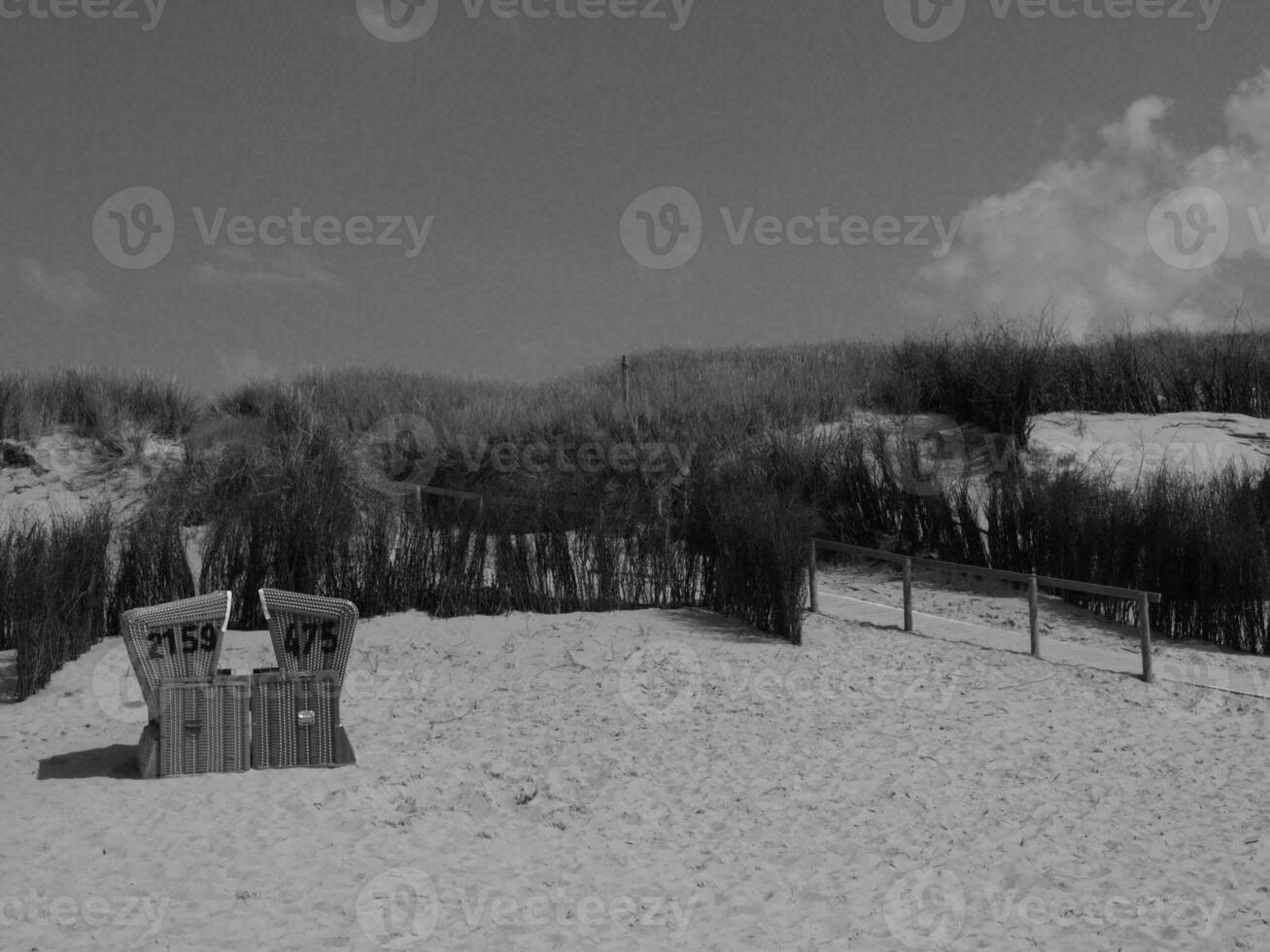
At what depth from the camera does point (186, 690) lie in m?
6.54

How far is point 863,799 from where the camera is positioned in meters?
6.74

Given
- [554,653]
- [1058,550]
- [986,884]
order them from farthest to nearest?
1. [1058,550]
2. [554,653]
3. [986,884]

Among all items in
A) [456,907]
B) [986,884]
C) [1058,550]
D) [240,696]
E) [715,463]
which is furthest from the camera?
[715,463]

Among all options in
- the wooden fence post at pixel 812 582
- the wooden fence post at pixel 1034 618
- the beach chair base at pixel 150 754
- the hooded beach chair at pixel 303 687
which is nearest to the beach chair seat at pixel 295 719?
the hooded beach chair at pixel 303 687

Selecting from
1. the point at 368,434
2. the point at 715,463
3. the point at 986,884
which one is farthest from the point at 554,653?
the point at 368,434

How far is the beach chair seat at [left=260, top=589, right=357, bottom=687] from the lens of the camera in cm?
Result: 676

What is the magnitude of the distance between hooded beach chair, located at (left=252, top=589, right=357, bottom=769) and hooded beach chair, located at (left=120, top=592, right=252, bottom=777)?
0.11 m

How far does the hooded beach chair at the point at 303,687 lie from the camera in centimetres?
672

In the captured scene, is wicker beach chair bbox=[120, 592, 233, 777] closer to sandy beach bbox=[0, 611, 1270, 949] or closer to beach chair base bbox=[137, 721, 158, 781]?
beach chair base bbox=[137, 721, 158, 781]

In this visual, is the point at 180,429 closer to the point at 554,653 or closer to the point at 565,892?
the point at 554,653

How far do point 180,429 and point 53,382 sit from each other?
2031mm

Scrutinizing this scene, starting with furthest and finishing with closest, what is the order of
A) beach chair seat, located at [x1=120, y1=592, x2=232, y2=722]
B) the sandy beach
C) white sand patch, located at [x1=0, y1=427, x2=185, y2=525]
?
white sand patch, located at [x1=0, y1=427, x2=185, y2=525] < beach chair seat, located at [x1=120, y1=592, x2=232, y2=722] < the sandy beach

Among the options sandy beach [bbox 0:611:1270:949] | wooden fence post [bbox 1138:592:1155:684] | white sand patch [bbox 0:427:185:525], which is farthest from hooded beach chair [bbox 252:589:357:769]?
white sand patch [bbox 0:427:185:525]

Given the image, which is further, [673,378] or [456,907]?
[673,378]
